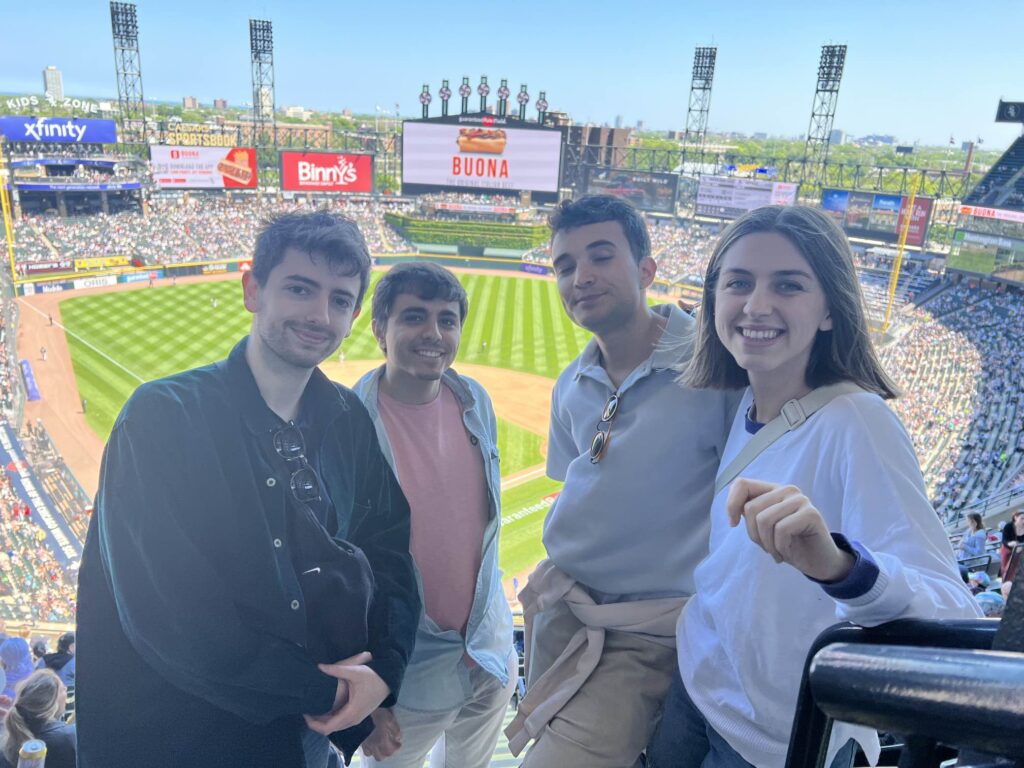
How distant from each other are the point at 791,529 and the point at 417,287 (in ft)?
5.62

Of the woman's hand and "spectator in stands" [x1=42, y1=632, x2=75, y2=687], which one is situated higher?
the woman's hand

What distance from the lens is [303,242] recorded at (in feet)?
6.66

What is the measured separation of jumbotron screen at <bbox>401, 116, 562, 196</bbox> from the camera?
39250 millimetres

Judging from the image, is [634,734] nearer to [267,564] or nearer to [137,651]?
[267,564]

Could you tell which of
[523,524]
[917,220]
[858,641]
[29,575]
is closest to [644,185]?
[917,220]

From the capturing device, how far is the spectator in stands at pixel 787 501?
4.37 ft

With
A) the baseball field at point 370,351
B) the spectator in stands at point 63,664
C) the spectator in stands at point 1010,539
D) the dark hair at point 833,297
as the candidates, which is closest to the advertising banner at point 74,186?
the baseball field at point 370,351

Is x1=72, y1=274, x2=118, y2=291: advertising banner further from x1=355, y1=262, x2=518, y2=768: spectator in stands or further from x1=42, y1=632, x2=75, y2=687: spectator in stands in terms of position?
x1=355, y1=262, x2=518, y2=768: spectator in stands

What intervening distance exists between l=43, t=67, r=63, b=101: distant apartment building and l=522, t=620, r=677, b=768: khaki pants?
236 ft

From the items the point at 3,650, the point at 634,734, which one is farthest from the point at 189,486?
the point at 3,650

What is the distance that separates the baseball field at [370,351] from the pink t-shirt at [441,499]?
29.4ft

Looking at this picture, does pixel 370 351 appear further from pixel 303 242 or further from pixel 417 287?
pixel 303 242

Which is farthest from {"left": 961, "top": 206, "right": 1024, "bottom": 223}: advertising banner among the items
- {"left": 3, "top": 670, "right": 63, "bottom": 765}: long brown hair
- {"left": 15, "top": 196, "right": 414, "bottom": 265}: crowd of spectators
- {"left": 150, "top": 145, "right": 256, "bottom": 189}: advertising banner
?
{"left": 150, "top": 145, "right": 256, "bottom": 189}: advertising banner

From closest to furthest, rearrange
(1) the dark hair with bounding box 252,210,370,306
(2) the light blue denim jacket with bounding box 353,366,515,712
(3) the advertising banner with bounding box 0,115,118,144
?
1. (1) the dark hair with bounding box 252,210,370,306
2. (2) the light blue denim jacket with bounding box 353,366,515,712
3. (3) the advertising banner with bounding box 0,115,118,144
